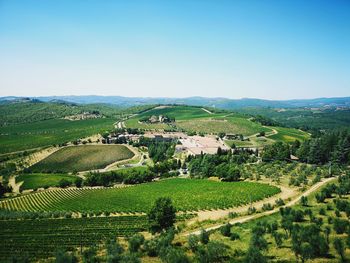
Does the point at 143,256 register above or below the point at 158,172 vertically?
above

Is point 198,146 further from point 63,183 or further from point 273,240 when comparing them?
point 273,240

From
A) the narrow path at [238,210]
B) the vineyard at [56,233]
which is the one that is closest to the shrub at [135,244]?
the vineyard at [56,233]

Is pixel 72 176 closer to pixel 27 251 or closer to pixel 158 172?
pixel 158 172

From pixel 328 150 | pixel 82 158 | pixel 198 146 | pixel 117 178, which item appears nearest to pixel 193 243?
pixel 117 178

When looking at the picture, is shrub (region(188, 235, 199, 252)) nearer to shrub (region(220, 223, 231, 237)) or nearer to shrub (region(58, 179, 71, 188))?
shrub (region(220, 223, 231, 237))

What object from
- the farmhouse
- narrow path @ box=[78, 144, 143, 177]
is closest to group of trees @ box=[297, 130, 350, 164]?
the farmhouse

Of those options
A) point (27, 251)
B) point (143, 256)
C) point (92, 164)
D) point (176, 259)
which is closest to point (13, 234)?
point (27, 251)
